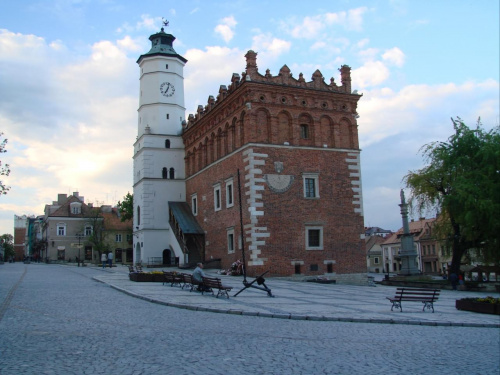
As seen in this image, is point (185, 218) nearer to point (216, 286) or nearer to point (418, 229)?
point (216, 286)

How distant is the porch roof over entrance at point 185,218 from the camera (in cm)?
3922

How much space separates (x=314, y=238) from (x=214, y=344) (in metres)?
23.3

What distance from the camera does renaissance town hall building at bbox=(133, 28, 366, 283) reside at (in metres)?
31.8

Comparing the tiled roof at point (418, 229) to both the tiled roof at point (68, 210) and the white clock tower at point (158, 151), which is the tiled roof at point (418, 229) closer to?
the white clock tower at point (158, 151)

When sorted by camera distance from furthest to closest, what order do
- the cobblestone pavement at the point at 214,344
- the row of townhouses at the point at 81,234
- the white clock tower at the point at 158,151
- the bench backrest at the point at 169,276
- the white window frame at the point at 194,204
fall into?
the row of townhouses at the point at 81,234, the white clock tower at the point at 158,151, the white window frame at the point at 194,204, the bench backrest at the point at 169,276, the cobblestone pavement at the point at 214,344

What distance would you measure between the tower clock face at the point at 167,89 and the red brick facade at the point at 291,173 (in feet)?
33.0

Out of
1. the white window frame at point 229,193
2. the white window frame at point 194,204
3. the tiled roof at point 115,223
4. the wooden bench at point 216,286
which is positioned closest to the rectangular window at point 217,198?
the white window frame at point 229,193

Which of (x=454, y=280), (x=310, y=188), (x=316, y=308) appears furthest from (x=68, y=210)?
(x=316, y=308)

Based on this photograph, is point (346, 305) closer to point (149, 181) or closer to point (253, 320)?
point (253, 320)

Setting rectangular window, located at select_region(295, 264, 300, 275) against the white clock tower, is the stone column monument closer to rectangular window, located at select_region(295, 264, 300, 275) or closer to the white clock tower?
rectangular window, located at select_region(295, 264, 300, 275)

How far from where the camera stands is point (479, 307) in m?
17.6

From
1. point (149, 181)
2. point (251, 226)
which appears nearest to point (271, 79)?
point (251, 226)

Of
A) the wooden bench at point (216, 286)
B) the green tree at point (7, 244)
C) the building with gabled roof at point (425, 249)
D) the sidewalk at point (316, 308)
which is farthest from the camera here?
the green tree at point (7, 244)

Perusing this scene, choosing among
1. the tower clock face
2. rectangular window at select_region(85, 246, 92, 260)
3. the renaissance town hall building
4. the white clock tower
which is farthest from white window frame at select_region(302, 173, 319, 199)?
rectangular window at select_region(85, 246, 92, 260)
